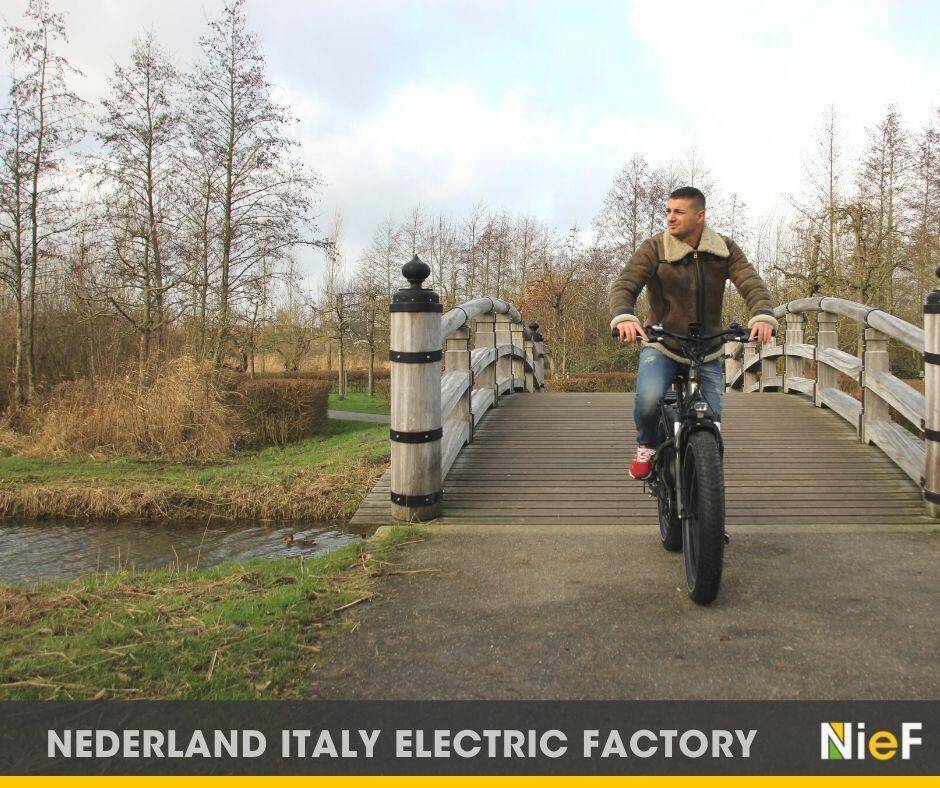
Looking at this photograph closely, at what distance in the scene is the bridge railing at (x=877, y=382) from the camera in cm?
478

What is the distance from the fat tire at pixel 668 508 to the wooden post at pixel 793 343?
569cm

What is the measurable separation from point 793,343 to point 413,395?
6355 mm

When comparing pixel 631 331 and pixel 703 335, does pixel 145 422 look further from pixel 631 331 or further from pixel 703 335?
pixel 703 335

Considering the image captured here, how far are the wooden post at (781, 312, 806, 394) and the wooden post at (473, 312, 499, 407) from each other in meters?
3.59

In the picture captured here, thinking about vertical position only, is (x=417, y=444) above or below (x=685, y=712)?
above

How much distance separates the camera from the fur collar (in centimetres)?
388

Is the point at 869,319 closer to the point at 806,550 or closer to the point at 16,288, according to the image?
the point at 806,550

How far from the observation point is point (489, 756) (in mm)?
2049

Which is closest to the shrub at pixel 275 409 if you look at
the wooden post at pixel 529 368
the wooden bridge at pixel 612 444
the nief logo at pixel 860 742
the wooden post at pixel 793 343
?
the wooden post at pixel 529 368

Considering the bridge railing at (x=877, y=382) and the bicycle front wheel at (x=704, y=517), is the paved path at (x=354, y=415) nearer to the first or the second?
the bridge railing at (x=877, y=382)

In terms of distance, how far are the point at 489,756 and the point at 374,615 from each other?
122cm

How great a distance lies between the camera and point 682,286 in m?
3.94

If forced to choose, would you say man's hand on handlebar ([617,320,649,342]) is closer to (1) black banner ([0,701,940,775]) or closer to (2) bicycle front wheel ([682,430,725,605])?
(2) bicycle front wheel ([682,430,725,605])

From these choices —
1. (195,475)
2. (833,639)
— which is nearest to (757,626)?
(833,639)
